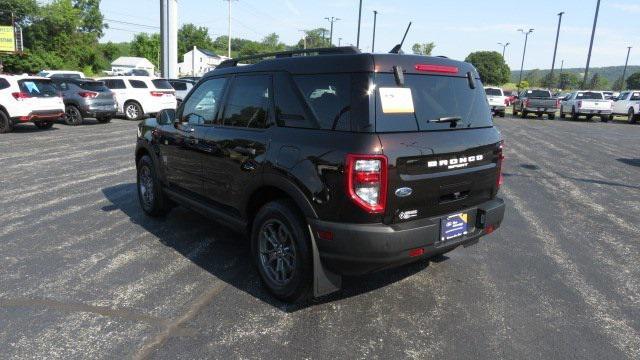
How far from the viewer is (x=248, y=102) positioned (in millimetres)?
4027

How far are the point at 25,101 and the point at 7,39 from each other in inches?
1742

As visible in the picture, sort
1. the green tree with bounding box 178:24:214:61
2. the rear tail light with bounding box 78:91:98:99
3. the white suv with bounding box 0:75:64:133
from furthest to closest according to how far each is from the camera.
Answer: the green tree with bounding box 178:24:214:61, the rear tail light with bounding box 78:91:98:99, the white suv with bounding box 0:75:64:133

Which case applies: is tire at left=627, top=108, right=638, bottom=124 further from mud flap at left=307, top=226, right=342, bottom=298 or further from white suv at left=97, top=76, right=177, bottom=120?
mud flap at left=307, top=226, right=342, bottom=298

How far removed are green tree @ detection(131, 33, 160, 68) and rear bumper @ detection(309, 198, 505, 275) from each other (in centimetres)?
11207

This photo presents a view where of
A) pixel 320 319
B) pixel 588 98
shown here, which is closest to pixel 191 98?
pixel 320 319

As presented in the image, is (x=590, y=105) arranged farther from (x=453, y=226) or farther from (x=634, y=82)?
(x=634, y=82)

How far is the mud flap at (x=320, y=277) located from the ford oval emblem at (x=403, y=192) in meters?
0.67

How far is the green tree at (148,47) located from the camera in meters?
107

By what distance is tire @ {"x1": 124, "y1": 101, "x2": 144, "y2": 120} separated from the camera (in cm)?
1894

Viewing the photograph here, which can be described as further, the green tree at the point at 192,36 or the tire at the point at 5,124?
the green tree at the point at 192,36

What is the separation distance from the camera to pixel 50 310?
11.3ft

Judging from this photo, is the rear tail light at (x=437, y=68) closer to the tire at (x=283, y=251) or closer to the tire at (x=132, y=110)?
the tire at (x=283, y=251)

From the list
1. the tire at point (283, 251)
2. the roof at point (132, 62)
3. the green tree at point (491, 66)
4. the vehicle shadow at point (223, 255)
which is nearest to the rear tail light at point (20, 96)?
the vehicle shadow at point (223, 255)

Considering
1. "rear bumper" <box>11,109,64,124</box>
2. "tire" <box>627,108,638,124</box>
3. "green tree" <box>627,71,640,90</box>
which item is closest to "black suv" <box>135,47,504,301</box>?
"rear bumper" <box>11,109,64,124</box>
